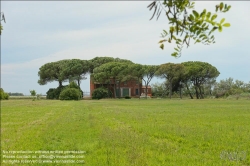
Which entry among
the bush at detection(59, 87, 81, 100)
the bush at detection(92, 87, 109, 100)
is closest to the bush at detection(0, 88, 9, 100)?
the bush at detection(59, 87, 81, 100)

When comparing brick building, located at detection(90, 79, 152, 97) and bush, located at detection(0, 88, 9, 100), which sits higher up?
brick building, located at detection(90, 79, 152, 97)

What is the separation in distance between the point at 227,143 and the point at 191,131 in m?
2.04

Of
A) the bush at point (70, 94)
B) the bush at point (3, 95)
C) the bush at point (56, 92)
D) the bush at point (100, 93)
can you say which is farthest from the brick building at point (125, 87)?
the bush at point (3, 95)

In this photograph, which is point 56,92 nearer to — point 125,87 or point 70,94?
point 70,94

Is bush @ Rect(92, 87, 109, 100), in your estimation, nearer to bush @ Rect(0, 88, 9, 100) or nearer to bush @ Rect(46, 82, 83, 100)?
bush @ Rect(46, 82, 83, 100)

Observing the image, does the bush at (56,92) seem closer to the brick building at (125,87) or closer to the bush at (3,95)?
the brick building at (125,87)

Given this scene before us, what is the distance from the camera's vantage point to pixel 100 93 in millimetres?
42125

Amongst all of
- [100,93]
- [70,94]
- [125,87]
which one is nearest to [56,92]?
[70,94]

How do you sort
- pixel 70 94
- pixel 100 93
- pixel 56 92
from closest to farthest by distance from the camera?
pixel 70 94
pixel 100 93
pixel 56 92

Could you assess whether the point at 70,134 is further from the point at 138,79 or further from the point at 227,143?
the point at 138,79

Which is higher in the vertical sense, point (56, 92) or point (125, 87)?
point (125, 87)

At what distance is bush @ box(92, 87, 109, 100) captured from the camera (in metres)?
41.6

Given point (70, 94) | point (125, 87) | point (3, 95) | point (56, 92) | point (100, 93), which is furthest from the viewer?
point (125, 87)

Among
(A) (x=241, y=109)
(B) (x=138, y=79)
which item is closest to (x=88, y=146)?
(A) (x=241, y=109)
